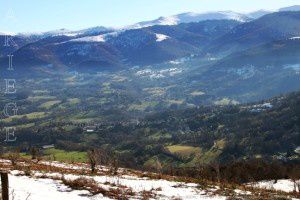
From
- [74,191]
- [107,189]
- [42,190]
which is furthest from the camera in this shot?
[107,189]

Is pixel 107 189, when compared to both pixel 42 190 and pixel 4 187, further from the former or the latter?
pixel 4 187

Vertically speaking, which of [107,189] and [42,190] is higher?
[42,190]

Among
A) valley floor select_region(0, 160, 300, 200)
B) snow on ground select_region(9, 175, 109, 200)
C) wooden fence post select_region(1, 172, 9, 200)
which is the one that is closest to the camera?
wooden fence post select_region(1, 172, 9, 200)

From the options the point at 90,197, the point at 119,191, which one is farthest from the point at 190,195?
the point at 90,197

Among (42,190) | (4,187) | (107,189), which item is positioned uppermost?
(4,187)

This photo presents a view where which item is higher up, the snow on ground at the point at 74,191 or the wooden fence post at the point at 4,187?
the wooden fence post at the point at 4,187

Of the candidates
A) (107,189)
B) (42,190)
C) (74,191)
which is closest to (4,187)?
(42,190)

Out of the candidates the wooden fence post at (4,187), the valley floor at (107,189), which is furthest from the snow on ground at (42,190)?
the wooden fence post at (4,187)

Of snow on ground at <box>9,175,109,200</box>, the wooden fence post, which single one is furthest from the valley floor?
the wooden fence post

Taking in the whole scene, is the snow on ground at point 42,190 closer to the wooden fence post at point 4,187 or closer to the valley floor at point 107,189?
the valley floor at point 107,189

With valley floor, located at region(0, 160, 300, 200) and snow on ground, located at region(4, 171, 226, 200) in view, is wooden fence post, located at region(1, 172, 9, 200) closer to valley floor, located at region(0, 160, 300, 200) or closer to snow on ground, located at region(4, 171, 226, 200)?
snow on ground, located at region(4, 171, 226, 200)

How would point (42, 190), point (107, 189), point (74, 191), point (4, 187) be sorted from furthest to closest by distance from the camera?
point (107, 189) → point (74, 191) → point (42, 190) → point (4, 187)

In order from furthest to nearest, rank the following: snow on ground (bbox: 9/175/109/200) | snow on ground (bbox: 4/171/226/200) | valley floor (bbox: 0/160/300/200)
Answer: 1. valley floor (bbox: 0/160/300/200)
2. snow on ground (bbox: 4/171/226/200)
3. snow on ground (bbox: 9/175/109/200)
